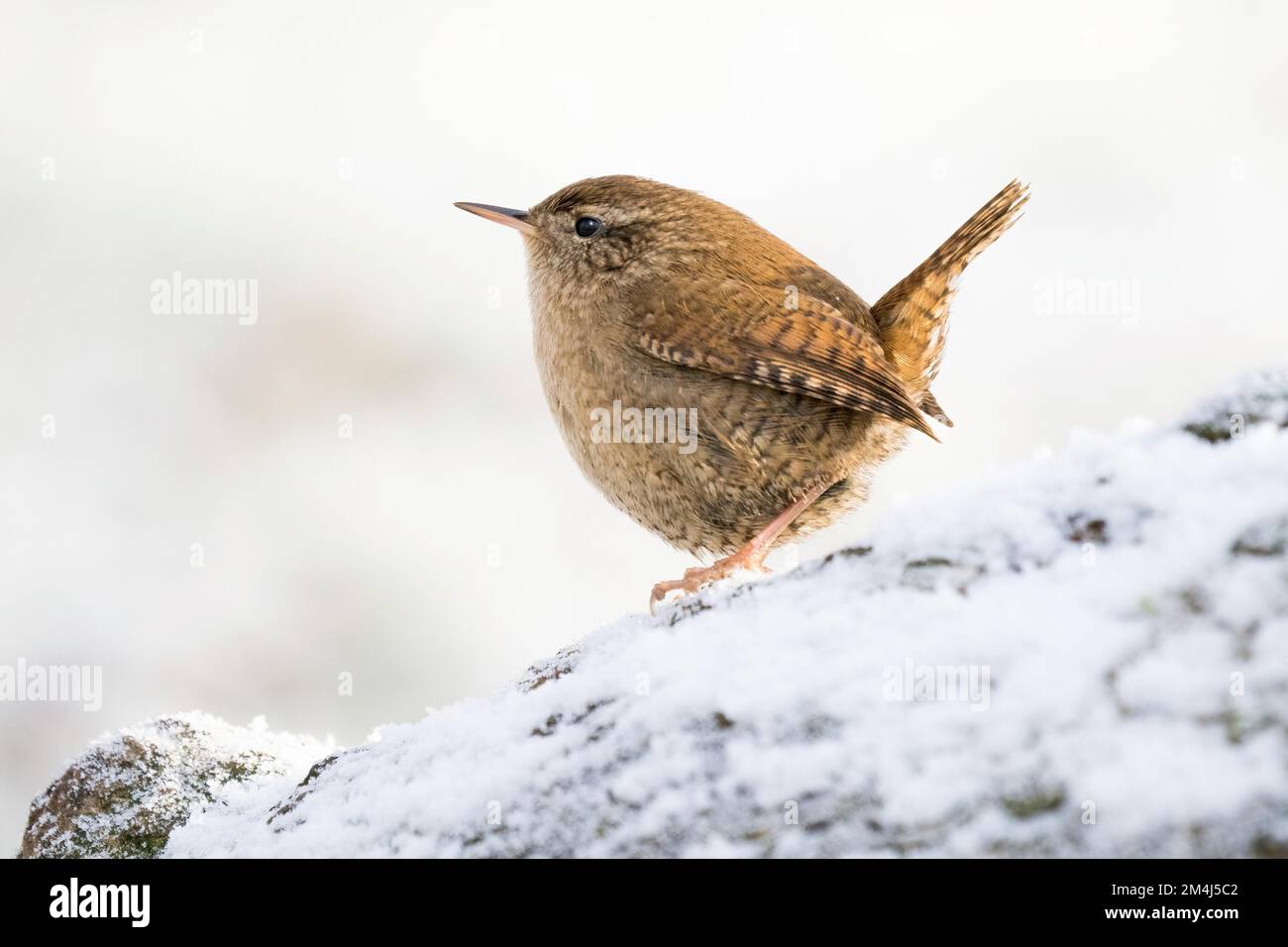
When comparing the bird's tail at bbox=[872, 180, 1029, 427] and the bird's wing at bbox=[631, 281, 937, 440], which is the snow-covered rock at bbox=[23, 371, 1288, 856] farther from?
the bird's tail at bbox=[872, 180, 1029, 427]

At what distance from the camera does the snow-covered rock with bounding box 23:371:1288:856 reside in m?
1.62

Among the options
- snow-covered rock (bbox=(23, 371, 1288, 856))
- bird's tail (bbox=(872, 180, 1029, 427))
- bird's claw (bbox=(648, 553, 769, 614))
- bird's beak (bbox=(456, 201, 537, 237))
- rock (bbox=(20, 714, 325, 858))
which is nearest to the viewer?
snow-covered rock (bbox=(23, 371, 1288, 856))

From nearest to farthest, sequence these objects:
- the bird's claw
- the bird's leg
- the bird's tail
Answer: the bird's claw, the bird's leg, the bird's tail

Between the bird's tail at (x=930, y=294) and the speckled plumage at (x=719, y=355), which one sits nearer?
the speckled plumage at (x=719, y=355)

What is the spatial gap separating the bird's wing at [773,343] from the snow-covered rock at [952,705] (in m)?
0.96

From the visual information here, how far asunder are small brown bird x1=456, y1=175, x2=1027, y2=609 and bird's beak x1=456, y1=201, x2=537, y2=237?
0.21 metres

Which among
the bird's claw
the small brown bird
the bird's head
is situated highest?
the bird's head

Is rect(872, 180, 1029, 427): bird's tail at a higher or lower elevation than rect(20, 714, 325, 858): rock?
higher

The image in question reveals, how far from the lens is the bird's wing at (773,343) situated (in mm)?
3314

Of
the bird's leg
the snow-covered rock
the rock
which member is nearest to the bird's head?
the bird's leg

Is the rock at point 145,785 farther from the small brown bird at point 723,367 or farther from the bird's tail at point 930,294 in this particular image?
the bird's tail at point 930,294

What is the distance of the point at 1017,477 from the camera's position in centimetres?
227

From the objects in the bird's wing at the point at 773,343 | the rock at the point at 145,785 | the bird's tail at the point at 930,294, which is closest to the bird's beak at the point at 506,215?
the bird's wing at the point at 773,343
